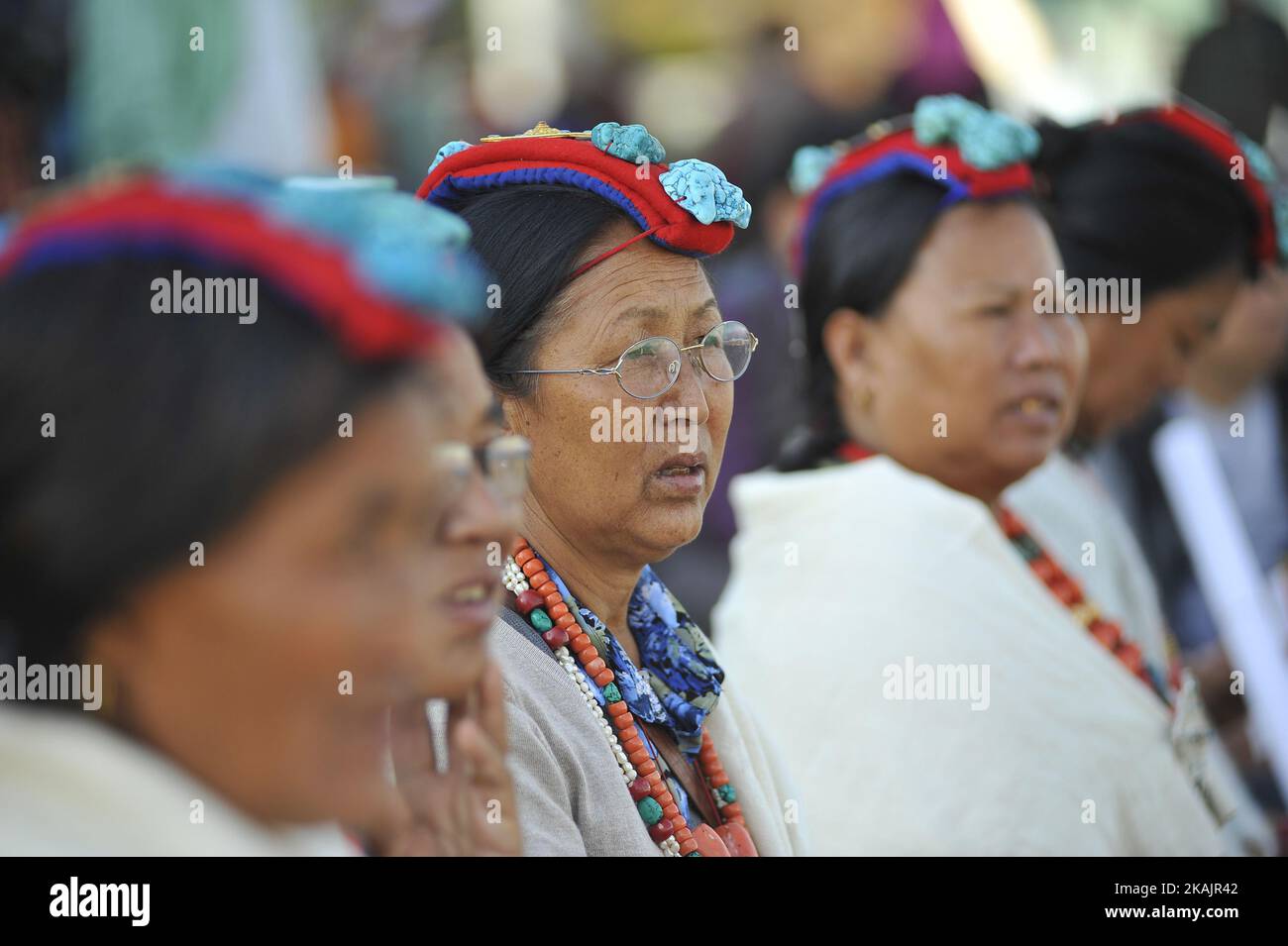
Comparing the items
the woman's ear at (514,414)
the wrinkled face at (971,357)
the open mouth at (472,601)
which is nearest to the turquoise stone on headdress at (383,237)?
the open mouth at (472,601)

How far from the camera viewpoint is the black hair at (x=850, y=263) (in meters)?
3.51

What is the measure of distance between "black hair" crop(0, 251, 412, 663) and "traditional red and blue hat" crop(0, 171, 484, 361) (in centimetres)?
1

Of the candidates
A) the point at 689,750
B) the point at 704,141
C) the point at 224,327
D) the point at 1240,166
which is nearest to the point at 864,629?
the point at 689,750

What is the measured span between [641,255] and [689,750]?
2.73ft

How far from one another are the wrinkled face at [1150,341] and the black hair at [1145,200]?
0.05 meters

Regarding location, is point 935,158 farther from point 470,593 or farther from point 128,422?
point 128,422

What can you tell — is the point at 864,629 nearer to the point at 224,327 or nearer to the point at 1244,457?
the point at 224,327

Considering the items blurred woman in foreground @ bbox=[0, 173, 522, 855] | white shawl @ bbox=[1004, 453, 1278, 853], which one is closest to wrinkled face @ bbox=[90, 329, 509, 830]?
blurred woman in foreground @ bbox=[0, 173, 522, 855]

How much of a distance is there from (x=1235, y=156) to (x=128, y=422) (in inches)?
150

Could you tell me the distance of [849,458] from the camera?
362 centimetres

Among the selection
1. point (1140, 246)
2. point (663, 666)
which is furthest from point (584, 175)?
point (1140, 246)

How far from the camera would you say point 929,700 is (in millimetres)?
3135
